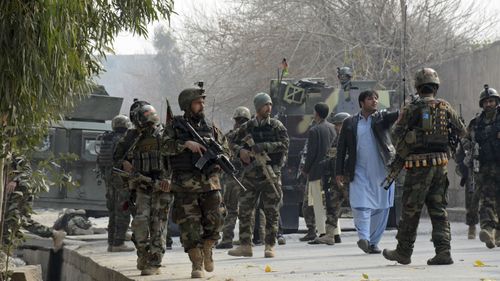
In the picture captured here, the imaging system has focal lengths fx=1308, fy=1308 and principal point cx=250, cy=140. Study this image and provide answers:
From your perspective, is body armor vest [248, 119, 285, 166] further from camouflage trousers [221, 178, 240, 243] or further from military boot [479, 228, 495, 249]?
military boot [479, 228, 495, 249]

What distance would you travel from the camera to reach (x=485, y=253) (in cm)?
1365

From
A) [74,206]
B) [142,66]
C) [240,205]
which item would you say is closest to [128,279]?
[240,205]

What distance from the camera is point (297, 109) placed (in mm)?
20484

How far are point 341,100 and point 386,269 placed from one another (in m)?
9.53

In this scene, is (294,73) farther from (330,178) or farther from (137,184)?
(137,184)

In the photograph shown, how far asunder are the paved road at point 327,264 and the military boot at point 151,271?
0.09 meters

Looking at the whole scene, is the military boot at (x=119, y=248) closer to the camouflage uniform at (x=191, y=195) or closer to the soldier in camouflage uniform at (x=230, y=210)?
the soldier in camouflage uniform at (x=230, y=210)

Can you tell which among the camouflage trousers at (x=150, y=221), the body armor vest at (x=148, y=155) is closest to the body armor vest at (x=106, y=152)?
the body armor vest at (x=148, y=155)

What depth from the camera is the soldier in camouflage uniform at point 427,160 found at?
11305 millimetres

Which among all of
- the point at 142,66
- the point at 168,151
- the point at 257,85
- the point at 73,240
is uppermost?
the point at 142,66

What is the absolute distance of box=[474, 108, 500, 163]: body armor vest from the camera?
570 inches

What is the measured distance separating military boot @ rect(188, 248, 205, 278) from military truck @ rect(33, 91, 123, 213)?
37.4 feet

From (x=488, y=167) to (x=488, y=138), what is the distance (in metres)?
0.39

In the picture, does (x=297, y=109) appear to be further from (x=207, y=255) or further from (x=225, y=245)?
(x=207, y=255)
